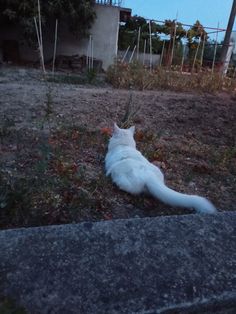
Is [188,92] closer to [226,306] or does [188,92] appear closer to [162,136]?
[162,136]

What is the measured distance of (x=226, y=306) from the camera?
41.1 inches

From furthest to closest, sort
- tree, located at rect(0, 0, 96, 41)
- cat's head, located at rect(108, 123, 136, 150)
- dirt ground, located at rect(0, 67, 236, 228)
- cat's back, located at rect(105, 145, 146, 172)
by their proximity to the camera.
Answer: tree, located at rect(0, 0, 96, 41) → cat's head, located at rect(108, 123, 136, 150) → cat's back, located at rect(105, 145, 146, 172) → dirt ground, located at rect(0, 67, 236, 228)

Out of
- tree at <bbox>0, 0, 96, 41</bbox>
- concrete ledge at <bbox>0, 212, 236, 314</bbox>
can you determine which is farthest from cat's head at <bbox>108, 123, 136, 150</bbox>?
tree at <bbox>0, 0, 96, 41</bbox>

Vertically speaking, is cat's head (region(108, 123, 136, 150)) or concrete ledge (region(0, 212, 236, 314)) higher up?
concrete ledge (region(0, 212, 236, 314))

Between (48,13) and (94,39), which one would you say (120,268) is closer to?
(48,13)

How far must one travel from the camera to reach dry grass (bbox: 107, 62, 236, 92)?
6559 mm

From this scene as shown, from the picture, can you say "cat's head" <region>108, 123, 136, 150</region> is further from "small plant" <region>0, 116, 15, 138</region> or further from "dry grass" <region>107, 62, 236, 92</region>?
"dry grass" <region>107, 62, 236, 92</region>

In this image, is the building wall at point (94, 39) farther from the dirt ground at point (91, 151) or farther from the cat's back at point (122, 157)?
the cat's back at point (122, 157)

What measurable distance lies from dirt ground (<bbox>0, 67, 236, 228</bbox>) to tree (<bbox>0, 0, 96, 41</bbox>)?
3239 mm

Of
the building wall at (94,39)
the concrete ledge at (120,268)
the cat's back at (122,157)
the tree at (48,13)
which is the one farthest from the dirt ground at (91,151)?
the building wall at (94,39)

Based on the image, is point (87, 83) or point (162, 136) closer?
point (162, 136)

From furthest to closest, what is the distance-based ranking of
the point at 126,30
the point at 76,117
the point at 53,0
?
the point at 126,30, the point at 53,0, the point at 76,117

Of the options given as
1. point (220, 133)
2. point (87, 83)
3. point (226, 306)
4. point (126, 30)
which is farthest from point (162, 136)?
point (126, 30)

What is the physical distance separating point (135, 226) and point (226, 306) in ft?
1.37
